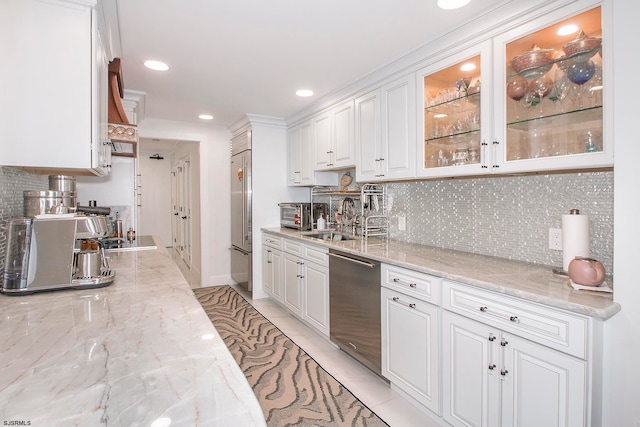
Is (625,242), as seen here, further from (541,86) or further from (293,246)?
(293,246)

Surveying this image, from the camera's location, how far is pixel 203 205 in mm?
4797

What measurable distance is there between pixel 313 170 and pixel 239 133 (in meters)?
1.43

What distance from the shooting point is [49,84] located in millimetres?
1420

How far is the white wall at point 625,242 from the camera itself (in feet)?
4.05

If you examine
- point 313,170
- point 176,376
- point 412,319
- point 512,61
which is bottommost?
point 412,319

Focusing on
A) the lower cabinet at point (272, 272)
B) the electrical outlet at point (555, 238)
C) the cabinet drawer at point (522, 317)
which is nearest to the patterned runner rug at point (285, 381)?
the lower cabinet at point (272, 272)

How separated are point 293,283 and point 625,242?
271 centimetres

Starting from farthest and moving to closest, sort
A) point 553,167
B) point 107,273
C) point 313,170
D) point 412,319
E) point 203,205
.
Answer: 1. point 203,205
2. point 313,170
3. point 412,319
4. point 107,273
5. point 553,167

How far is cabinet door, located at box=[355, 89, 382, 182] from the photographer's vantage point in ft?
8.95

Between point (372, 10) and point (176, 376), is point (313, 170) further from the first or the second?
point (176, 376)

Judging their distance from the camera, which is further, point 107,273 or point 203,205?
point 203,205

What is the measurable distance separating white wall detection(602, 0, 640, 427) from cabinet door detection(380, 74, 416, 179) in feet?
3.86

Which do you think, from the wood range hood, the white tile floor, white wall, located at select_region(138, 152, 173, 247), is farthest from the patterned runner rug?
white wall, located at select_region(138, 152, 173, 247)

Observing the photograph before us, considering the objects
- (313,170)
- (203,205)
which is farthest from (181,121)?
(313,170)
